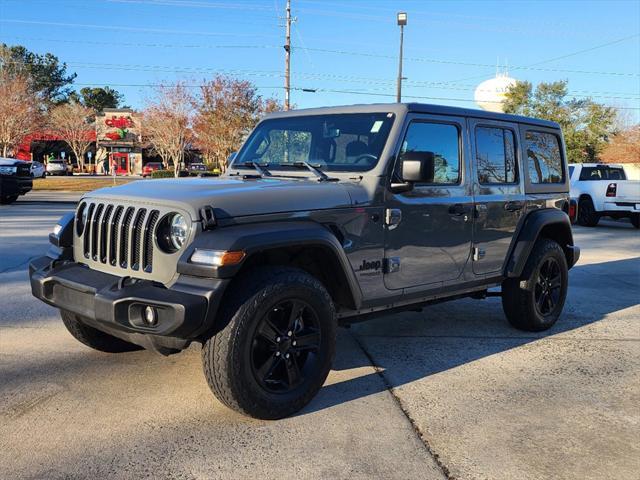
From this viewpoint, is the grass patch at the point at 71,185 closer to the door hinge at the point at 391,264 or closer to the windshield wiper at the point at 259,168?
the windshield wiper at the point at 259,168

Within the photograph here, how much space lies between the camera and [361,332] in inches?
212

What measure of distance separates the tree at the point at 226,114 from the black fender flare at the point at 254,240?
31867 millimetres

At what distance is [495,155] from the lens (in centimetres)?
505

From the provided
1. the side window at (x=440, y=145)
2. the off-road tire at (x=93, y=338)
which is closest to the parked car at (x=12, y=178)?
the off-road tire at (x=93, y=338)

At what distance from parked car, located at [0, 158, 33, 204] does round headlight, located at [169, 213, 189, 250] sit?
16437 millimetres

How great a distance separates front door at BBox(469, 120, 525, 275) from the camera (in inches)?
189

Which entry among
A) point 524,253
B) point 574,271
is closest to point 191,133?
point 574,271

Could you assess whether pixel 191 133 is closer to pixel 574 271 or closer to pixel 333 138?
pixel 574 271

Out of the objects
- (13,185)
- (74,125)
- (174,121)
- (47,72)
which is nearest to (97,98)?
(47,72)

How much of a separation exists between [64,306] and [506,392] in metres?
2.88

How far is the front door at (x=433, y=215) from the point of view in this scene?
4.08m

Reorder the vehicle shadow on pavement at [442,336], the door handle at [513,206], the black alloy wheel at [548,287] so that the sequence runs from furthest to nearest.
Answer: the black alloy wheel at [548,287]
the door handle at [513,206]
the vehicle shadow on pavement at [442,336]

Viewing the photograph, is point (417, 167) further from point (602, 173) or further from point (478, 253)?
point (602, 173)

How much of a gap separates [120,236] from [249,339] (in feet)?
3.33
